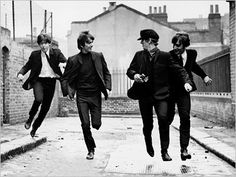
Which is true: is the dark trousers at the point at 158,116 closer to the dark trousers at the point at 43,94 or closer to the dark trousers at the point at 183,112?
the dark trousers at the point at 183,112

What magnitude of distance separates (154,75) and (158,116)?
0.83 ft

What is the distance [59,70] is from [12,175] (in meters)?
6.26

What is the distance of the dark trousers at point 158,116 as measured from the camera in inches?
104

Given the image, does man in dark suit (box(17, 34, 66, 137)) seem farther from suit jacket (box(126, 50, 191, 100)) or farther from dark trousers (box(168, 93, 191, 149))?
dark trousers (box(168, 93, 191, 149))

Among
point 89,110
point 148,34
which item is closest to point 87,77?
point 89,110

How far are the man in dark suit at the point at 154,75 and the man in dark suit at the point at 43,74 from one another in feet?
1.74

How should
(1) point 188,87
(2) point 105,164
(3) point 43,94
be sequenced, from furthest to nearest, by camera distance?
(2) point 105,164, (3) point 43,94, (1) point 188,87

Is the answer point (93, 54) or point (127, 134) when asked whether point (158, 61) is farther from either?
point (127, 134)

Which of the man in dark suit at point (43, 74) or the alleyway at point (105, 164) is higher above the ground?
the man in dark suit at point (43, 74)

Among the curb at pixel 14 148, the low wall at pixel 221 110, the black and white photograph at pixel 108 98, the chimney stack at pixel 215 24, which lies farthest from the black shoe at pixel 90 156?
the chimney stack at pixel 215 24

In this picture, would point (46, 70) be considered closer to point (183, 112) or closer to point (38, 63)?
point (38, 63)

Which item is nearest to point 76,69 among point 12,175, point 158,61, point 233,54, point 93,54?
point 93,54

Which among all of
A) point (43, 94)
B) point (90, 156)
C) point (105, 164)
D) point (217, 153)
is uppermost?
point (43, 94)

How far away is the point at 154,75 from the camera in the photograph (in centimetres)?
256
